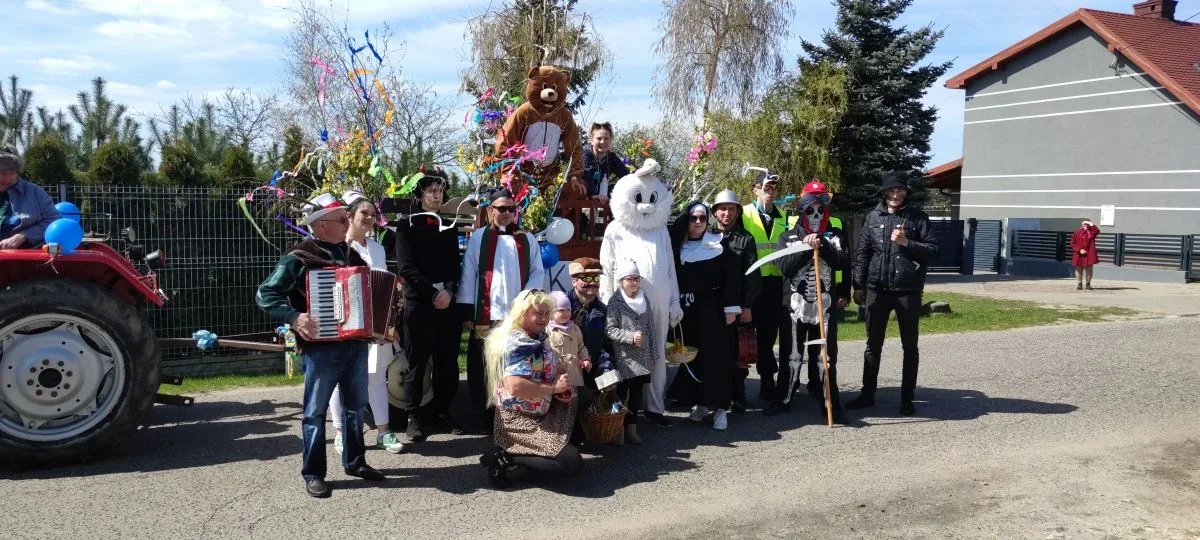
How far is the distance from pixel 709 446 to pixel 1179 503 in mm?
2661

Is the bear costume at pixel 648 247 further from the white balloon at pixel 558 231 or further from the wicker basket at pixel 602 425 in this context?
the wicker basket at pixel 602 425

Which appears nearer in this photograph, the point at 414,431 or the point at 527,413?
the point at 527,413

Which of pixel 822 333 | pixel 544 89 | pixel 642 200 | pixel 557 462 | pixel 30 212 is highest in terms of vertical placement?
pixel 544 89

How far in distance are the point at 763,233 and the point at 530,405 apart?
280cm

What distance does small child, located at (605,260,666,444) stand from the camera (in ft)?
18.6

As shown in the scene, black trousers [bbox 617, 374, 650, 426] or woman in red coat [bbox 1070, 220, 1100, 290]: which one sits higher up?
woman in red coat [bbox 1070, 220, 1100, 290]

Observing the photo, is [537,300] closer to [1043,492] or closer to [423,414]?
[423,414]

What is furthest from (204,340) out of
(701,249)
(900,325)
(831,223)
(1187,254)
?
(1187,254)

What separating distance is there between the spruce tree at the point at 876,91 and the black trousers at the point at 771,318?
15.6 meters

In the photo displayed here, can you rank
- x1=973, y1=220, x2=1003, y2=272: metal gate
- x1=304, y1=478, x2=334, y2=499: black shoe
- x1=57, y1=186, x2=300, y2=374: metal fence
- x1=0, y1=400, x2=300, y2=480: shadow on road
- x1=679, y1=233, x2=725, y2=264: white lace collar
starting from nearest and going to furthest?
1. x1=304, y1=478, x2=334, y2=499: black shoe
2. x1=0, y1=400, x2=300, y2=480: shadow on road
3. x1=679, y1=233, x2=725, y2=264: white lace collar
4. x1=57, y1=186, x2=300, y2=374: metal fence
5. x1=973, y1=220, x2=1003, y2=272: metal gate

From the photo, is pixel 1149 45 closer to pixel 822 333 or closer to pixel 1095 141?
pixel 1095 141

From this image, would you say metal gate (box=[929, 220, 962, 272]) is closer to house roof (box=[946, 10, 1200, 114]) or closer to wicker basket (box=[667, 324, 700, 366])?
house roof (box=[946, 10, 1200, 114])

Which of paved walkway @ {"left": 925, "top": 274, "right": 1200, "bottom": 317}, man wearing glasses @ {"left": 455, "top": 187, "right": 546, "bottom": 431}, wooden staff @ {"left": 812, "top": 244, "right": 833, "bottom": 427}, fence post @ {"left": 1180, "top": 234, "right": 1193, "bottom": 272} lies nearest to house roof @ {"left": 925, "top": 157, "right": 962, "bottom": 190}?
paved walkway @ {"left": 925, "top": 274, "right": 1200, "bottom": 317}

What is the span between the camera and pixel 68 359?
492cm
